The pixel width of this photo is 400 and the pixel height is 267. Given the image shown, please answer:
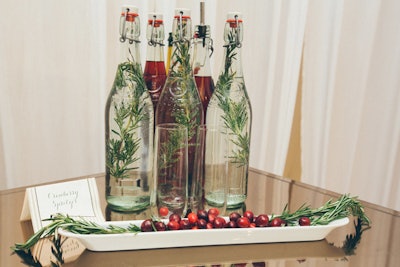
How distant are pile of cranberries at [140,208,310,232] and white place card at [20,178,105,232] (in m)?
0.13

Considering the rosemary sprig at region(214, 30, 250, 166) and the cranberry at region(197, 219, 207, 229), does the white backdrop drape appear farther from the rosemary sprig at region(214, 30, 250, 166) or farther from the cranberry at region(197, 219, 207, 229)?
the cranberry at region(197, 219, 207, 229)

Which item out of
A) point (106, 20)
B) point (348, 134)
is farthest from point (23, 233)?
point (348, 134)

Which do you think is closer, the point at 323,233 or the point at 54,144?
the point at 323,233

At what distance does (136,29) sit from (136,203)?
0.97 feet

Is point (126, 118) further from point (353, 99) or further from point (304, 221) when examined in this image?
point (353, 99)

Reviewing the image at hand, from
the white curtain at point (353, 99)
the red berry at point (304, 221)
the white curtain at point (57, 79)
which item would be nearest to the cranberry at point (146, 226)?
the red berry at point (304, 221)

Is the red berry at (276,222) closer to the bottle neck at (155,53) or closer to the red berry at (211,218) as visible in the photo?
the red berry at (211,218)

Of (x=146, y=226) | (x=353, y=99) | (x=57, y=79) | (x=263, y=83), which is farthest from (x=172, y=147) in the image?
(x=353, y=99)

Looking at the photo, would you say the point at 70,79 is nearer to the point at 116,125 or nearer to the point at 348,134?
the point at 116,125

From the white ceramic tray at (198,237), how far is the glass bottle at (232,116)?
0.13 metres

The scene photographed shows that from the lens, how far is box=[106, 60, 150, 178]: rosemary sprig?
87 centimetres

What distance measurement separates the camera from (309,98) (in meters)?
1.74

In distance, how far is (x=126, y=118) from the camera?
2.86 feet

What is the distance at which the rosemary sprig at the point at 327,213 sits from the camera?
2.68 feet
